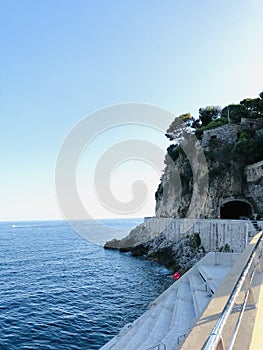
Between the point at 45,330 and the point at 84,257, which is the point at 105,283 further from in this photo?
the point at 84,257

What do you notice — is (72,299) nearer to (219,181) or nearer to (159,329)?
(159,329)

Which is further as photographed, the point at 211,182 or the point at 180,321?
the point at 211,182

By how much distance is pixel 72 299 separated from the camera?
20.6 metres

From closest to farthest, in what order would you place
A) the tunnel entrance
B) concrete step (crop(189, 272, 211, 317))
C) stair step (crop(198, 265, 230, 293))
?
concrete step (crop(189, 272, 211, 317))
stair step (crop(198, 265, 230, 293))
the tunnel entrance

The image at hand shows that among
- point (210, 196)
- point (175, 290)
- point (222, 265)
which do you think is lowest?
point (175, 290)

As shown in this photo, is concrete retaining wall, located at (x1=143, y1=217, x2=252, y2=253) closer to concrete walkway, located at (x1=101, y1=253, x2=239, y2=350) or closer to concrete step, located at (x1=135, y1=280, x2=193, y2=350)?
concrete walkway, located at (x1=101, y1=253, x2=239, y2=350)

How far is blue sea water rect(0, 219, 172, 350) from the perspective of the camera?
1447 centimetres

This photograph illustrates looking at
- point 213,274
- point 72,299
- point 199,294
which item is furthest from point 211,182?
point 199,294

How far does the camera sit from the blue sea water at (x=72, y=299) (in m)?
14.5

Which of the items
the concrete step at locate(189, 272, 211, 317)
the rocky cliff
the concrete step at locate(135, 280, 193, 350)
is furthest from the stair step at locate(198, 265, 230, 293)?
the rocky cliff

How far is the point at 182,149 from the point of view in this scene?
4084 centimetres

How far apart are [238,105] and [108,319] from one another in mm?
36916

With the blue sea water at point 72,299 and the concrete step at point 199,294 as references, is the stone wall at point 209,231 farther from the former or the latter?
the concrete step at point 199,294

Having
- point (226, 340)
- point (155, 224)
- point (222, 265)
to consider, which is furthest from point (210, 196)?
point (226, 340)
